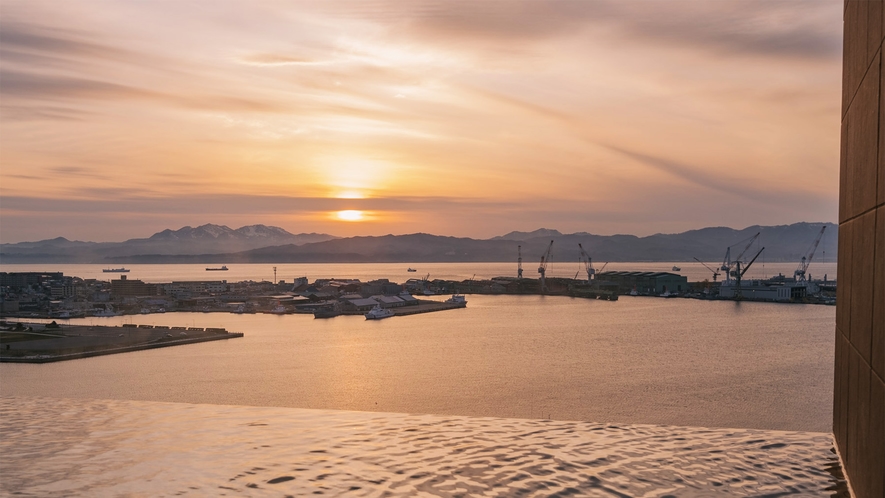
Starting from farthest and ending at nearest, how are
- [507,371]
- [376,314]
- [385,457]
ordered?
[376,314], [507,371], [385,457]

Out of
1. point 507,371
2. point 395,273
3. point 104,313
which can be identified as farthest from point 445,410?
point 395,273

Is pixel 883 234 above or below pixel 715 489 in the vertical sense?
above

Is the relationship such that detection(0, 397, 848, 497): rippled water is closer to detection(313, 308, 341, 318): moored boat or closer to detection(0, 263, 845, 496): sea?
detection(0, 263, 845, 496): sea

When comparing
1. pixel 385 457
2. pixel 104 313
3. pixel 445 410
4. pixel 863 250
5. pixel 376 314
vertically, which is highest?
pixel 863 250

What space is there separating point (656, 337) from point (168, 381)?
9928 mm

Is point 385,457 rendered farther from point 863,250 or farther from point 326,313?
point 326,313

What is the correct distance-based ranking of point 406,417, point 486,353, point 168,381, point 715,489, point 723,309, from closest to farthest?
1. point 715,489
2. point 406,417
3. point 168,381
4. point 486,353
5. point 723,309

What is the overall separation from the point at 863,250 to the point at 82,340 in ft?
51.3

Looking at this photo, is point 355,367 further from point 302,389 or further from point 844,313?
point 844,313

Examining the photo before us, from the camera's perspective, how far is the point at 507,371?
10.4 m

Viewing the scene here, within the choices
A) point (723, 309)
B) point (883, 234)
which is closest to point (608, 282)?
point (723, 309)

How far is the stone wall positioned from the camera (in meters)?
1.67

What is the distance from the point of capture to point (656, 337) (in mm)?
14812

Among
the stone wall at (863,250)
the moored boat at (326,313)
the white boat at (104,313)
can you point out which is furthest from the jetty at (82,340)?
the stone wall at (863,250)
